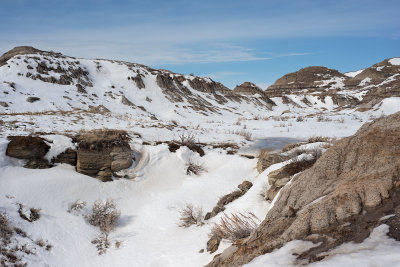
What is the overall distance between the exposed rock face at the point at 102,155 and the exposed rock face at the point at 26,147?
1134mm

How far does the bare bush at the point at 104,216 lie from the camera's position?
7.16 meters

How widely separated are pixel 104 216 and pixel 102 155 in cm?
255

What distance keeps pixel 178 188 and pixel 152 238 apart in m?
2.61

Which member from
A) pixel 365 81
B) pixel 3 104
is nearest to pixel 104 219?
pixel 3 104

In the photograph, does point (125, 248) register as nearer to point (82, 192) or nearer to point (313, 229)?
point (82, 192)

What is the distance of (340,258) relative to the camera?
102 inches

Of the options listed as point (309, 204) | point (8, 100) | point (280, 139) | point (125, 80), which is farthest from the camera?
point (125, 80)

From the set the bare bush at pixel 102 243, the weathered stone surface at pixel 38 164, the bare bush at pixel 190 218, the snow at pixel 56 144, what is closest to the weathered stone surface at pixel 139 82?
the snow at pixel 56 144

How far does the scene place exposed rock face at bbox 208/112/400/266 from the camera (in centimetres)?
311

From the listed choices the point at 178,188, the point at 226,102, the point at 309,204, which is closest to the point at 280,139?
the point at 178,188

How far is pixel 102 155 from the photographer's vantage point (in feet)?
30.9

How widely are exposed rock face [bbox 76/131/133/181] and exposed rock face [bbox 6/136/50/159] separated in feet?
3.72

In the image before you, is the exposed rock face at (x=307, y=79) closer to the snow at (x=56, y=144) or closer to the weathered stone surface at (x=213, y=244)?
the snow at (x=56, y=144)

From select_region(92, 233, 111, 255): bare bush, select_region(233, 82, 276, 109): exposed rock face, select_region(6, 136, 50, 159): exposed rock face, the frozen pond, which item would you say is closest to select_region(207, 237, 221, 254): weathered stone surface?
select_region(92, 233, 111, 255): bare bush
